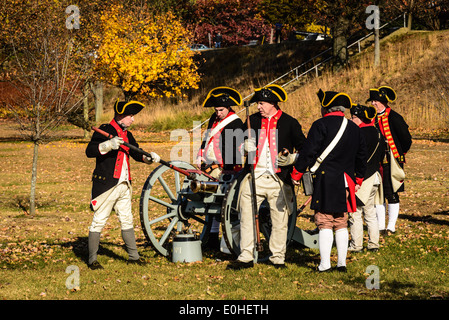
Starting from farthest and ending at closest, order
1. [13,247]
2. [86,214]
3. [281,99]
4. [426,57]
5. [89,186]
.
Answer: [426,57], [89,186], [86,214], [13,247], [281,99]

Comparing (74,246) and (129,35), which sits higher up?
(129,35)

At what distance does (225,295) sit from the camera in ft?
23.1

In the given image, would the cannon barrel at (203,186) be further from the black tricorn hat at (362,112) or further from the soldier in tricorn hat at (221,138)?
the black tricorn hat at (362,112)

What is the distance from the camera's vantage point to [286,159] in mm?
→ 8188

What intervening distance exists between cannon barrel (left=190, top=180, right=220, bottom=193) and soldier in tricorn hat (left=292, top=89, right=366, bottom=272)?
1138 mm

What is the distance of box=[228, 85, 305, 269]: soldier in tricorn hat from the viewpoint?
8234mm

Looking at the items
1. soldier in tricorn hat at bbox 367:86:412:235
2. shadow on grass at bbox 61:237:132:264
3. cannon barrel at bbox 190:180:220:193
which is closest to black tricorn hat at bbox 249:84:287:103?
cannon barrel at bbox 190:180:220:193

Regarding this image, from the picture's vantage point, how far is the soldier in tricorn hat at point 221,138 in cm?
886

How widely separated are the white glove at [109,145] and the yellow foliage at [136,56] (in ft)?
59.4

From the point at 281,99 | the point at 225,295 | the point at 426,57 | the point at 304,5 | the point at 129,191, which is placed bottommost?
the point at 225,295

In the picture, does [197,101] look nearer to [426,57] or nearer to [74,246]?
[426,57]

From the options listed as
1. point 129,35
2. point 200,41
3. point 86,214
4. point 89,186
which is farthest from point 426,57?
point 200,41

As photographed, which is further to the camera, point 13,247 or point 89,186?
point 89,186

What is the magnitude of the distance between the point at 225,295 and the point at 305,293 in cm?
84
